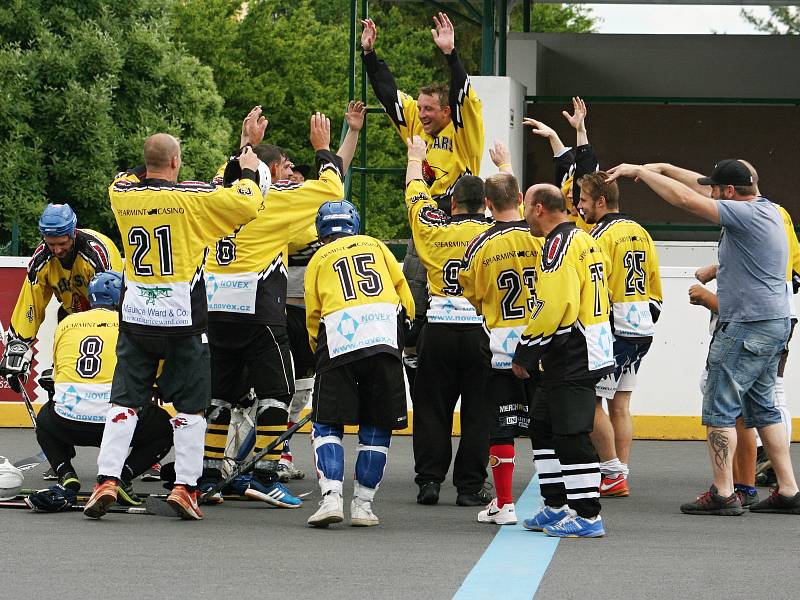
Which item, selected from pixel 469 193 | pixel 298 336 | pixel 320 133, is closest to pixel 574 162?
pixel 469 193

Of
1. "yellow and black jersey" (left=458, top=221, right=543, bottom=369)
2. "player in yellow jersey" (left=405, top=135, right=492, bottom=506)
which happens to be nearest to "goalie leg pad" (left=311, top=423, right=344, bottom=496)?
"yellow and black jersey" (left=458, top=221, right=543, bottom=369)

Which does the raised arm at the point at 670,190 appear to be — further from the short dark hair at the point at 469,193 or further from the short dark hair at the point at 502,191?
the short dark hair at the point at 469,193

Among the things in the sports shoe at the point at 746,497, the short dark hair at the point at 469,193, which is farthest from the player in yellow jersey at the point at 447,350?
the sports shoe at the point at 746,497

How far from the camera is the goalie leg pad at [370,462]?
27.9 ft

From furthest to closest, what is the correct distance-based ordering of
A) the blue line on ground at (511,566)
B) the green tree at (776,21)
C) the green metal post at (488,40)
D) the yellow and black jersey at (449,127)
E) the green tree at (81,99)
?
1. the green tree at (776,21)
2. the green tree at (81,99)
3. the green metal post at (488,40)
4. the yellow and black jersey at (449,127)
5. the blue line on ground at (511,566)

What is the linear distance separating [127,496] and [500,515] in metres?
2.25

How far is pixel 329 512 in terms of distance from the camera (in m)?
8.30

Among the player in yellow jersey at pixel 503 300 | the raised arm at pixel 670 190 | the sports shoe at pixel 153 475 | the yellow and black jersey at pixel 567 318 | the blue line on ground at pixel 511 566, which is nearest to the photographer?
the blue line on ground at pixel 511 566

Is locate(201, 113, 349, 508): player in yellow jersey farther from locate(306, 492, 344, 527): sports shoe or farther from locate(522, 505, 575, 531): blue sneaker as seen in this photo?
locate(522, 505, 575, 531): blue sneaker

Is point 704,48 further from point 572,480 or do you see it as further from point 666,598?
point 666,598

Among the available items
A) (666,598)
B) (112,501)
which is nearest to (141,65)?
(112,501)

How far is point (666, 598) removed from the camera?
6.46 meters

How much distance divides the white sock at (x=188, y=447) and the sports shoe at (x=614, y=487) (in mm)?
2788

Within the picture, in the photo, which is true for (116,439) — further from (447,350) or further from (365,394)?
(447,350)
